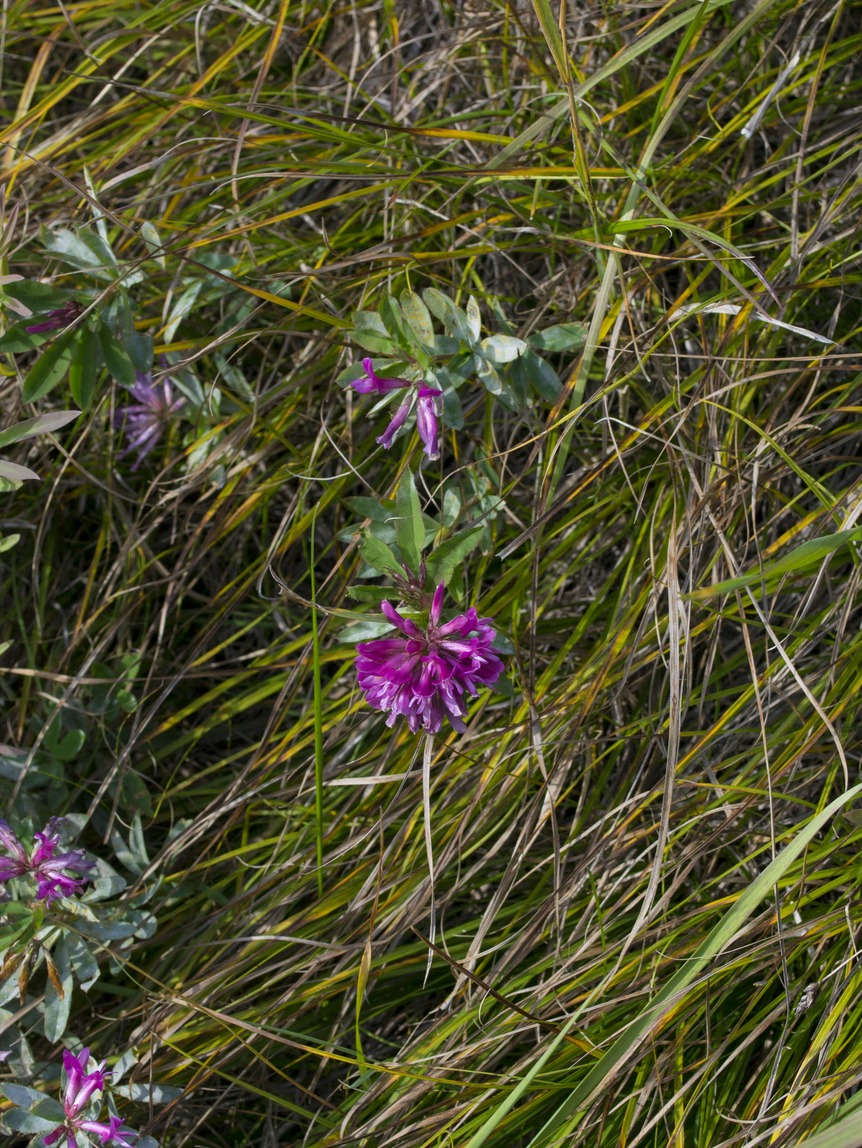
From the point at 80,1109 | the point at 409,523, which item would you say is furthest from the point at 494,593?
the point at 80,1109

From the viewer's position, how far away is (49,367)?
1.43 m

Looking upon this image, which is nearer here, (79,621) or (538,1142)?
(538,1142)

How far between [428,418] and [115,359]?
0.49 metres

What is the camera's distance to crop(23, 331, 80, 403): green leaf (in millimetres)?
1419

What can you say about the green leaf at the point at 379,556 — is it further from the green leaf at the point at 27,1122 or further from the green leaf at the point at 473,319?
the green leaf at the point at 27,1122

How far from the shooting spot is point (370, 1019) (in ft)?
5.30

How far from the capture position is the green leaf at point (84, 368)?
144 cm

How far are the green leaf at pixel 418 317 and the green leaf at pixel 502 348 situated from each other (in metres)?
0.08

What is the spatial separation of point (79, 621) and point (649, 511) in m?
0.97

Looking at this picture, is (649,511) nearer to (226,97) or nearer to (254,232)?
(254,232)

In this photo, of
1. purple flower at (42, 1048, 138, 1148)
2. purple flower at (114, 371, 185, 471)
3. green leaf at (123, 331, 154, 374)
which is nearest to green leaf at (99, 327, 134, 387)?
green leaf at (123, 331, 154, 374)

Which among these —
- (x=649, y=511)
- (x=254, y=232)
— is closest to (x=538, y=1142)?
(x=649, y=511)

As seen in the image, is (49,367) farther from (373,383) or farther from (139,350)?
(373,383)

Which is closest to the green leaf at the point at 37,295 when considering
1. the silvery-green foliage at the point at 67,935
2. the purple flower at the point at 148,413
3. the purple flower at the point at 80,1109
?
the purple flower at the point at 148,413
